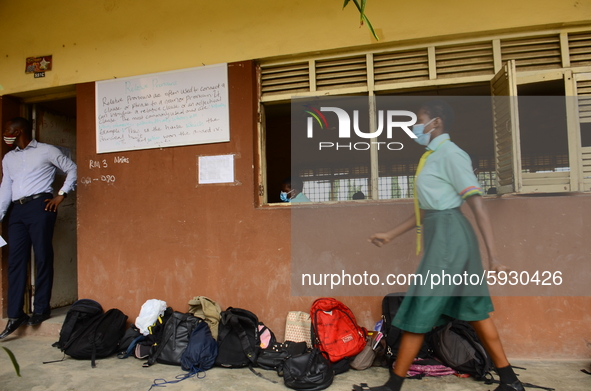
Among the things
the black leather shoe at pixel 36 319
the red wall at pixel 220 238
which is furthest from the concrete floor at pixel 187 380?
the black leather shoe at pixel 36 319

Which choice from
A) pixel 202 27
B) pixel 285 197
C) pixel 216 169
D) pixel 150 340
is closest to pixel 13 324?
pixel 150 340

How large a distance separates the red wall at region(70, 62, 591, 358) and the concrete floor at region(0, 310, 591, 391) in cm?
29

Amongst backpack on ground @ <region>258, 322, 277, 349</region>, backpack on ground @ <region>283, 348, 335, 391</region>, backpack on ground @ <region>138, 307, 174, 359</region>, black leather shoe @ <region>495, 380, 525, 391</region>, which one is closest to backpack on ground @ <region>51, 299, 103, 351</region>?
backpack on ground @ <region>138, 307, 174, 359</region>

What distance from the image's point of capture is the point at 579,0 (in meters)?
3.24

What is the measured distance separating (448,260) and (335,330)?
1173 millimetres

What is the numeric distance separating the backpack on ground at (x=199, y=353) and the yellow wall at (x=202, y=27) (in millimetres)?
2484

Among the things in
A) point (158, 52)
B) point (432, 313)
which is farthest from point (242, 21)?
point (432, 313)

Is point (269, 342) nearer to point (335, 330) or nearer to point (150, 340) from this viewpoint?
point (335, 330)

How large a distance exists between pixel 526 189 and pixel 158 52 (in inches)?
139

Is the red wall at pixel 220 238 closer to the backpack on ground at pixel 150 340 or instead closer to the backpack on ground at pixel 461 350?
the backpack on ground at pixel 150 340

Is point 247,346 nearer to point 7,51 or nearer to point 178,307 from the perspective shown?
point 178,307

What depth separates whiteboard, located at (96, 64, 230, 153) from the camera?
388cm

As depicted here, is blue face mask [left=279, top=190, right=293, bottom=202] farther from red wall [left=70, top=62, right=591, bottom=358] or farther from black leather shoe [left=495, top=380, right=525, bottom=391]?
black leather shoe [left=495, top=380, right=525, bottom=391]

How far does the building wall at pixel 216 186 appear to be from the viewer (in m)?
3.26
